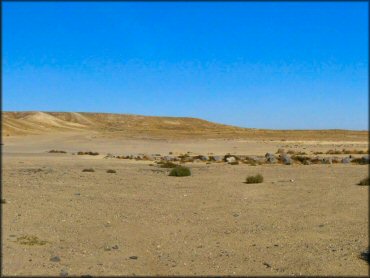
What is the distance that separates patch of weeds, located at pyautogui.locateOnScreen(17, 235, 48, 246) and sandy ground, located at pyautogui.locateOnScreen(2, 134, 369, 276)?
6 cm

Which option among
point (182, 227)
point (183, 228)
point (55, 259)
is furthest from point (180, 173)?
point (55, 259)

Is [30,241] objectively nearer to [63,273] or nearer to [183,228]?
[63,273]

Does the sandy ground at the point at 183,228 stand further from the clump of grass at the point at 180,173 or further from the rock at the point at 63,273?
the clump of grass at the point at 180,173

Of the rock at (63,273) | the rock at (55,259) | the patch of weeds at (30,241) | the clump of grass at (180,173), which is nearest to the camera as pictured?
the rock at (63,273)

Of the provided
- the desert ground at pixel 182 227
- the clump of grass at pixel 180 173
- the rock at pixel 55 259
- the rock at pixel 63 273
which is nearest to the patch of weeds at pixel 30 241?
the desert ground at pixel 182 227

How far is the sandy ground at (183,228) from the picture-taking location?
28.7ft

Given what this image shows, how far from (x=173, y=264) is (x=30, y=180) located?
45.9 feet

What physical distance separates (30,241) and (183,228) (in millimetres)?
3574

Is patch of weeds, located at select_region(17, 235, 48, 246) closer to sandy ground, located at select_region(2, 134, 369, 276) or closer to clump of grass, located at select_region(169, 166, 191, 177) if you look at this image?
sandy ground, located at select_region(2, 134, 369, 276)

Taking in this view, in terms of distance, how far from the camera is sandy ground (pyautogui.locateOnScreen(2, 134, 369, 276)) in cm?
876

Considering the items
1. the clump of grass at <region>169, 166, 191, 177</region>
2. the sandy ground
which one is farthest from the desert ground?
the clump of grass at <region>169, 166, 191, 177</region>

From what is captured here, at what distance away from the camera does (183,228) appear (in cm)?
1204

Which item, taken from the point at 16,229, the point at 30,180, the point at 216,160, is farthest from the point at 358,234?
the point at 216,160

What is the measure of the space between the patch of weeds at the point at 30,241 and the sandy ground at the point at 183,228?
0.06 m
